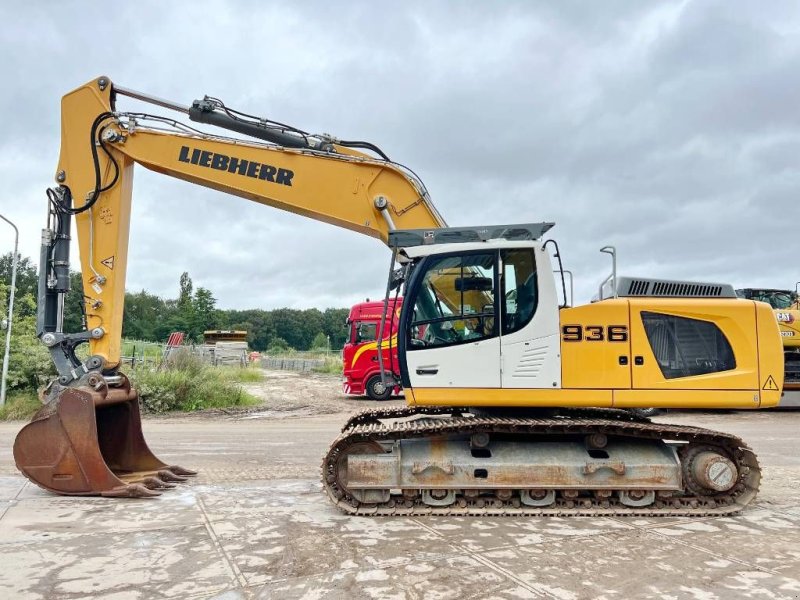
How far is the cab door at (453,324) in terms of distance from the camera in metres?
6.23

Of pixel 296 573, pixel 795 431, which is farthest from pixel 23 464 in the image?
pixel 795 431

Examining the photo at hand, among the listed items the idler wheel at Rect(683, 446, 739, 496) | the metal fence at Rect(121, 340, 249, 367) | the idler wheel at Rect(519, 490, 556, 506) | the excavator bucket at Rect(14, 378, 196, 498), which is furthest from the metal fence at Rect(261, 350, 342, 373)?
the idler wheel at Rect(683, 446, 739, 496)

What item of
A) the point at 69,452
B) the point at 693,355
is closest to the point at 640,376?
the point at 693,355

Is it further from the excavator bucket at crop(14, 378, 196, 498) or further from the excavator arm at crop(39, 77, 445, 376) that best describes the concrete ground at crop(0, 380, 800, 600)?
the excavator arm at crop(39, 77, 445, 376)

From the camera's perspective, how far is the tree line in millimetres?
72000

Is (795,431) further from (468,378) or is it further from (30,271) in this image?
(30,271)

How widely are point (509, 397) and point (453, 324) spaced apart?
89 centimetres

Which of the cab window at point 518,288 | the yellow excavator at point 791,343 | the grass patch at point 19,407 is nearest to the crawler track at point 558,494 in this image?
the cab window at point 518,288

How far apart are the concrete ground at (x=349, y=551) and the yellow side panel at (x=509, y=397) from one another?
3.57 ft

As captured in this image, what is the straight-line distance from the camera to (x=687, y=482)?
6.24m

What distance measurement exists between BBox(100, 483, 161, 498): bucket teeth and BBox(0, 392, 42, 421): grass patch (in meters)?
11.2

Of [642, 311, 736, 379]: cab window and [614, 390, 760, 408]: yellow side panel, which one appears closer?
[614, 390, 760, 408]: yellow side panel

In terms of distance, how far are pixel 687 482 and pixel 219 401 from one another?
15.3 m

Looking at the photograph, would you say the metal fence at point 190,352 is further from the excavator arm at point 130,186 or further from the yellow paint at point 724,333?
the yellow paint at point 724,333
